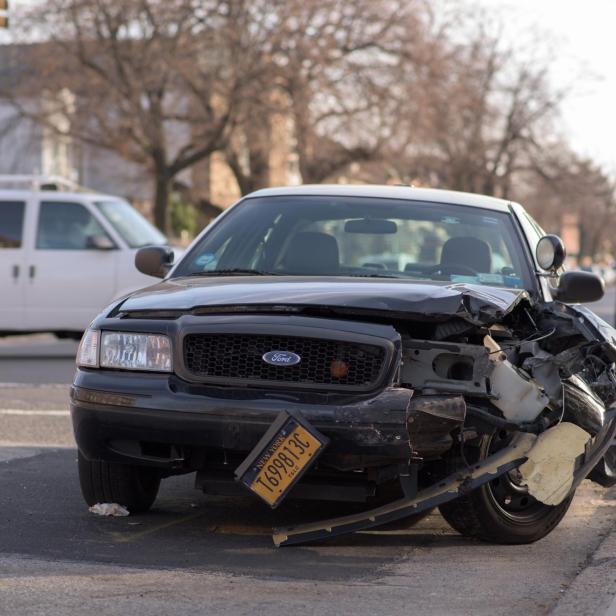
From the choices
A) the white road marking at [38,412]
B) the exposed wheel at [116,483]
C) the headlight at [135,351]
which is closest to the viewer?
the headlight at [135,351]

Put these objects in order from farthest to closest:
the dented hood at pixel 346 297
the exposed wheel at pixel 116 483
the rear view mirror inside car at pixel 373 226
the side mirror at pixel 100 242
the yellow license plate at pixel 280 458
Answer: the side mirror at pixel 100 242 → the rear view mirror inside car at pixel 373 226 → the exposed wheel at pixel 116 483 → the dented hood at pixel 346 297 → the yellow license plate at pixel 280 458

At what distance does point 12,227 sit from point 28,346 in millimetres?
3089

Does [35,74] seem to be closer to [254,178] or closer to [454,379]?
[254,178]

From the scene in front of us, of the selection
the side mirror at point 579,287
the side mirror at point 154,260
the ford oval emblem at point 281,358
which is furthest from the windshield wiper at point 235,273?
the side mirror at point 579,287

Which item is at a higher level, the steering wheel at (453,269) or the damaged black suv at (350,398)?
the steering wheel at (453,269)

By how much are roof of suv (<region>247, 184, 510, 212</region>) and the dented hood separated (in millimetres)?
1320

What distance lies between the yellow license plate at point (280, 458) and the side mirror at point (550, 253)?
2.07 meters

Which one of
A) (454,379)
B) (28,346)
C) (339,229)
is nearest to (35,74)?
(28,346)

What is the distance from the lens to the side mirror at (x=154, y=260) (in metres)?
7.45

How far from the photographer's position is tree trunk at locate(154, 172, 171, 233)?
35.4m

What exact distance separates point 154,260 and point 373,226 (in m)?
1.20

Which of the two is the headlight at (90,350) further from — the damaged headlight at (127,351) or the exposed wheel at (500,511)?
the exposed wheel at (500,511)

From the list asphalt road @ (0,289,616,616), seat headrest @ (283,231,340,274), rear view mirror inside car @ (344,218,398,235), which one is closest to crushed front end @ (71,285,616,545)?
asphalt road @ (0,289,616,616)

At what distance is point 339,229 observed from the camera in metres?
7.46
